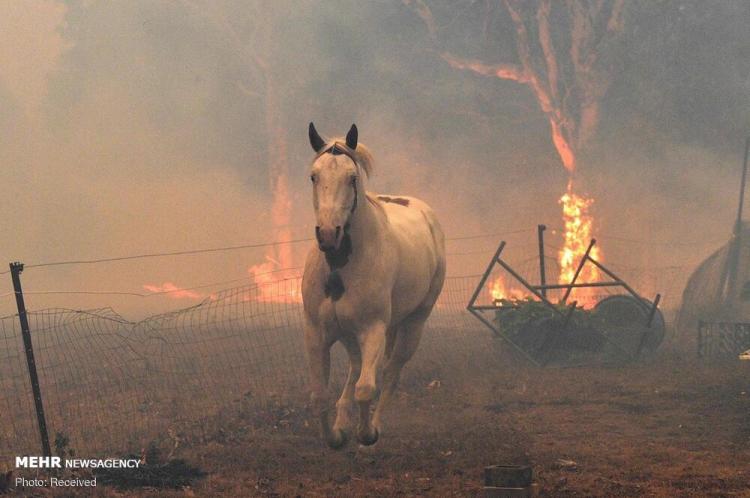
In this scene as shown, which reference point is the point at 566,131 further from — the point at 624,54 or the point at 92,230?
the point at 92,230

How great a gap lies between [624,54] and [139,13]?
2340 cm

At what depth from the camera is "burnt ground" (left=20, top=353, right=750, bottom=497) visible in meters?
8.55

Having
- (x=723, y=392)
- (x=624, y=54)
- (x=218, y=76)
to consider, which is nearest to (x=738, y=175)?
(x=624, y=54)

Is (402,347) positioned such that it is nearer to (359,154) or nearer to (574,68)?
(359,154)

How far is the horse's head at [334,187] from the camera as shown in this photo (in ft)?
28.4

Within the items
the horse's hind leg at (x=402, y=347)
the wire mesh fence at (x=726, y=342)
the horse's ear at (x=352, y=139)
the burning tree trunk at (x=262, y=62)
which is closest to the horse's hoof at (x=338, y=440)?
the horse's hind leg at (x=402, y=347)

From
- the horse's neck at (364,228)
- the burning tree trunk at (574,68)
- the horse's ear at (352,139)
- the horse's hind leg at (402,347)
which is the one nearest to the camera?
the horse's ear at (352,139)

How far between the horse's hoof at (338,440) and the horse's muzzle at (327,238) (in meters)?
2.12

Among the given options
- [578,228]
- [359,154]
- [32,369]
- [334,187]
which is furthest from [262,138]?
[334,187]

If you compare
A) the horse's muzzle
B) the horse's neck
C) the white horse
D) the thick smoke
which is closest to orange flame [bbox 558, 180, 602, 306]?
the thick smoke

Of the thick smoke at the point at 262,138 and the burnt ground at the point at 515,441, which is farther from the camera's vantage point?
the thick smoke at the point at 262,138

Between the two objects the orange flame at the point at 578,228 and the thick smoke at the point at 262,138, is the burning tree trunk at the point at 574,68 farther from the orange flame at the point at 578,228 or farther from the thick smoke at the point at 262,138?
the thick smoke at the point at 262,138

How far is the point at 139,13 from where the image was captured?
4631 cm

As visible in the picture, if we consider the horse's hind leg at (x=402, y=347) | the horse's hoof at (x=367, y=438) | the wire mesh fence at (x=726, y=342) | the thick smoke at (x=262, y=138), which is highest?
the thick smoke at (x=262, y=138)
